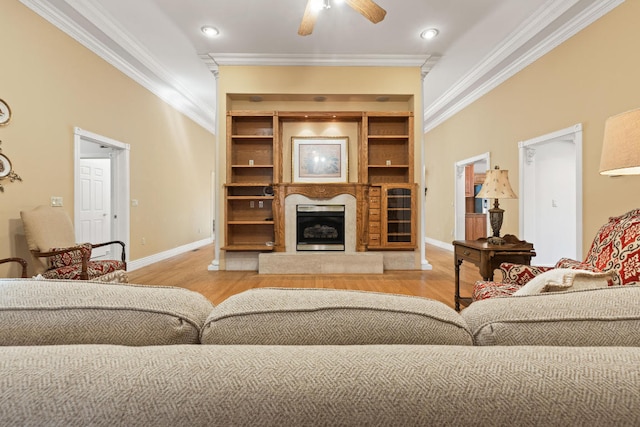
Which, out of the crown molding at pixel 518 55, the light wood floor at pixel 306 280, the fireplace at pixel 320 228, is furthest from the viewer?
the fireplace at pixel 320 228

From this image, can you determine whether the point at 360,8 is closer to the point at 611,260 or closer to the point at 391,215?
the point at 611,260

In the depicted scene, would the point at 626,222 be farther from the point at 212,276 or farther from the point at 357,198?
the point at 212,276

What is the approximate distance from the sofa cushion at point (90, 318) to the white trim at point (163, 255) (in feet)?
15.8

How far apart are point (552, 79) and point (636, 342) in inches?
175

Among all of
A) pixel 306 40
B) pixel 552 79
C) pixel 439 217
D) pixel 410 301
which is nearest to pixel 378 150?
pixel 306 40

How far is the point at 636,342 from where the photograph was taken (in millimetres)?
581

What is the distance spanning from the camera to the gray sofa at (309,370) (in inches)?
16.7

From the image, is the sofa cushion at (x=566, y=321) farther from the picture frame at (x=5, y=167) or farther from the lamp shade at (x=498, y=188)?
the picture frame at (x=5, y=167)

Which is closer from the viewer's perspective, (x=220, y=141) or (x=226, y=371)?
(x=226, y=371)

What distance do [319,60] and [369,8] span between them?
6.73 ft

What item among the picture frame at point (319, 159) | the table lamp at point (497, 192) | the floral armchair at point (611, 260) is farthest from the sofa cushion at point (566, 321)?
the picture frame at point (319, 159)

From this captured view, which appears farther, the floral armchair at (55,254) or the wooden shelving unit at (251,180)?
the wooden shelving unit at (251,180)

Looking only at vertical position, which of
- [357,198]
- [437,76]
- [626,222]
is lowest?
[626,222]

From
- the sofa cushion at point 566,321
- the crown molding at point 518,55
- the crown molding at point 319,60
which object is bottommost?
the sofa cushion at point 566,321
